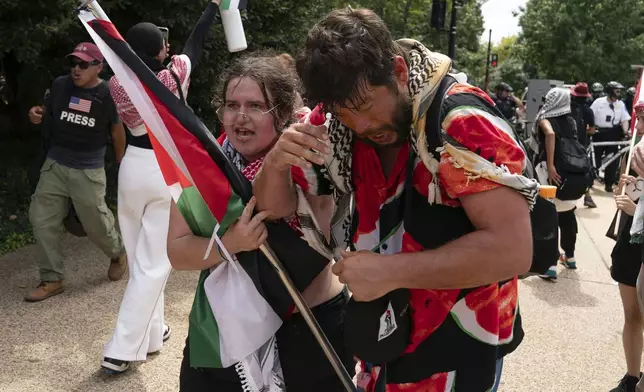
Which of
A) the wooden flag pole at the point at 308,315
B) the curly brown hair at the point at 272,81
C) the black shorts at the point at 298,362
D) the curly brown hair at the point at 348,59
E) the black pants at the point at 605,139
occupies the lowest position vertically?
the black pants at the point at 605,139

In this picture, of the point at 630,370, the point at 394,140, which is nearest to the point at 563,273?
the point at 630,370

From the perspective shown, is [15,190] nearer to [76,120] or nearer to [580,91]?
[76,120]

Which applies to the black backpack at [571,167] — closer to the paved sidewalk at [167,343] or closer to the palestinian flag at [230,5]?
the paved sidewalk at [167,343]

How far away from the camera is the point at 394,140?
1.61m

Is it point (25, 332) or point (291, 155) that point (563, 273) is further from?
point (291, 155)

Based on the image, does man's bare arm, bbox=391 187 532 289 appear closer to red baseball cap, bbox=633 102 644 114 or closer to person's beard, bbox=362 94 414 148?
person's beard, bbox=362 94 414 148

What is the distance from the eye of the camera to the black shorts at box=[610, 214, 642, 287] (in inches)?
142

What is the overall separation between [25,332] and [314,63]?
12.5 ft

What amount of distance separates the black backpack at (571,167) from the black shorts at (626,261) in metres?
2.39

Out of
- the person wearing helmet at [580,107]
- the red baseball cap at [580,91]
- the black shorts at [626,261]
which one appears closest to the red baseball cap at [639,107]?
the black shorts at [626,261]

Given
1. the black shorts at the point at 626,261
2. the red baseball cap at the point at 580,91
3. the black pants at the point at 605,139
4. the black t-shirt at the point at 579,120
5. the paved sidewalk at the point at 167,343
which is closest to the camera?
the black shorts at the point at 626,261

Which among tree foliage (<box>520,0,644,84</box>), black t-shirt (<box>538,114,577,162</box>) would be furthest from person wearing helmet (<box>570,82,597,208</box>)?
tree foliage (<box>520,0,644,84</box>)

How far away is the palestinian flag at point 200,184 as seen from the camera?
1.86 m

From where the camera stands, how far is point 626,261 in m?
3.64
